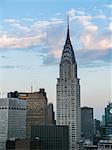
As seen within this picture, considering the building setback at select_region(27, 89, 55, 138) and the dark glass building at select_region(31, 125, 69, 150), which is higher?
the building setback at select_region(27, 89, 55, 138)

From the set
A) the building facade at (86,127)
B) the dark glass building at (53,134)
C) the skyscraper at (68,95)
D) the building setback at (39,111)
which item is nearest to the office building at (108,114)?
the building facade at (86,127)

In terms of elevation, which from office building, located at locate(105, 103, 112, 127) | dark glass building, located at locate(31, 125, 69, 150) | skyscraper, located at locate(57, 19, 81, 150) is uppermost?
skyscraper, located at locate(57, 19, 81, 150)

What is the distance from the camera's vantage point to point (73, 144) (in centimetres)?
888

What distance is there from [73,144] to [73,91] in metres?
5.44

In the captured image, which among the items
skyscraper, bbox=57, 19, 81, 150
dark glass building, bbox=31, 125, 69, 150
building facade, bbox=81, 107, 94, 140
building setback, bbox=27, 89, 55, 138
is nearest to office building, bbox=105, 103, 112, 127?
building facade, bbox=81, 107, 94, 140

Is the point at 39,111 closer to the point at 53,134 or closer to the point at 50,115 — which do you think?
the point at 50,115

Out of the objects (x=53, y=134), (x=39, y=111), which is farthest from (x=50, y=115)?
(x=53, y=134)

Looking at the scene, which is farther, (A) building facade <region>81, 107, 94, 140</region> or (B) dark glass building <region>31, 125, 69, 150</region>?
(A) building facade <region>81, 107, 94, 140</region>

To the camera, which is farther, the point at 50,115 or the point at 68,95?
the point at 68,95

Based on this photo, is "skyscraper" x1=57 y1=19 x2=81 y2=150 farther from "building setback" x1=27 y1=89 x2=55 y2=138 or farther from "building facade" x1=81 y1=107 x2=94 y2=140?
"building setback" x1=27 y1=89 x2=55 y2=138

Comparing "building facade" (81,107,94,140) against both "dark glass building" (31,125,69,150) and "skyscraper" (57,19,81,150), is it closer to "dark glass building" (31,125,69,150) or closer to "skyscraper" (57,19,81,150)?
"skyscraper" (57,19,81,150)

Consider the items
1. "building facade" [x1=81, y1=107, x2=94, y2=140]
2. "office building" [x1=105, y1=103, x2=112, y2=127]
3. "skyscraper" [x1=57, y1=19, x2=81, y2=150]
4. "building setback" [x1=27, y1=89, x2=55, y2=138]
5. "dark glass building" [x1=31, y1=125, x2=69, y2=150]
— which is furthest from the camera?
"skyscraper" [x1=57, y1=19, x2=81, y2=150]

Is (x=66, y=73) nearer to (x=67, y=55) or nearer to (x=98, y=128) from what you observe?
(x=67, y=55)

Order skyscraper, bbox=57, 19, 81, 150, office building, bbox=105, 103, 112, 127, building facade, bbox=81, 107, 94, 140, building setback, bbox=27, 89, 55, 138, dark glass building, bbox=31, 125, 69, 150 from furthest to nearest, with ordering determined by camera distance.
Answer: skyscraper, bbox=57, 19, 81, 150
building facade, bbox=81, 107, 94, 140
building setback, bbox=27, 89, 55, 138
dark glass building, bbox=31, 125, 69, 150
office building, bbox=105, 103, 112, 127
